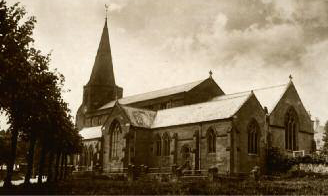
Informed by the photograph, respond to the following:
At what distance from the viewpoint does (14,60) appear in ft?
86.1

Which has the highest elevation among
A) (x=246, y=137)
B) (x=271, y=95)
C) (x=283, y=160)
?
(x=271, y=95)

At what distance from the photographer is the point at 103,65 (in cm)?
7756

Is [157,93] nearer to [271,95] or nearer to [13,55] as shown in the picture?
[271,95]

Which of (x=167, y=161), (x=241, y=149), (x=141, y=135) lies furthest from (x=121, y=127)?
(x=241, y=149)

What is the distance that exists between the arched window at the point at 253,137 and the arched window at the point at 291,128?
7.68 m

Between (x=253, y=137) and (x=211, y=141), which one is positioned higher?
(x=253, y=137)

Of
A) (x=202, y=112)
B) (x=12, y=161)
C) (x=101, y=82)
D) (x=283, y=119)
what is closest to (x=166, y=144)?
(x=202, y=112)

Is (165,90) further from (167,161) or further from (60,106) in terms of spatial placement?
(60,106)

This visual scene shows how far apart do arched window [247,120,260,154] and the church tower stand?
118 feet

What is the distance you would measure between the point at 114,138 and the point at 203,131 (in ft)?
48.3

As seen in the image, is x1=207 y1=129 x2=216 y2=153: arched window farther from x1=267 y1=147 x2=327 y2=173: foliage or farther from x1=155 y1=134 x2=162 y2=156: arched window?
x1=155 y1=134 x2=162 y2=156: arched window

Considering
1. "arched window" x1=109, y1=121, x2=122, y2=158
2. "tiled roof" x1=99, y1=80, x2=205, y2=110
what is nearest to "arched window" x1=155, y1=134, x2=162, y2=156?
"arched window" x1=109, y1=121, x2=122, y2=158

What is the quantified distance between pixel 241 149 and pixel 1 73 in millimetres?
27711

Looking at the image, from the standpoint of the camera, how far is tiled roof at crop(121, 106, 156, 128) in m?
54.0
